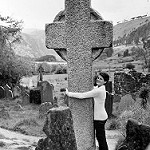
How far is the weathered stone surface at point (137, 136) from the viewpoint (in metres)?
3.88

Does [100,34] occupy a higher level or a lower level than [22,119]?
higher

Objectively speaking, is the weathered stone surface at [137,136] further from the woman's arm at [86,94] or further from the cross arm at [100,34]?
the cross arm at [100,34]

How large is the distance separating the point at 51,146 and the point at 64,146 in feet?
0.46

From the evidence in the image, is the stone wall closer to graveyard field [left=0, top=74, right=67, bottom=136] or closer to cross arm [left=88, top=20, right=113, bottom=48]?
graveyard field [left=0, top=74, right=67, bottom=136]

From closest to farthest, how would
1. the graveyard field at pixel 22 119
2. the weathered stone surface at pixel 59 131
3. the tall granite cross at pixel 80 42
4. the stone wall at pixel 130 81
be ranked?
the weathered stone surface at pixel 59 131, the tall granite cross at pixel 80 42, the graveyard field at pixel 22 119, the stone wall at pixel 130 81

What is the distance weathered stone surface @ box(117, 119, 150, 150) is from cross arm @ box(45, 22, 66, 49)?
174cm

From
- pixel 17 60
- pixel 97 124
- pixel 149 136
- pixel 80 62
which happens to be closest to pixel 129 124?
pixel 149 136

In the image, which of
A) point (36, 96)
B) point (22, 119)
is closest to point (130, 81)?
point (36, 96)

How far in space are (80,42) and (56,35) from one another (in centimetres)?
44

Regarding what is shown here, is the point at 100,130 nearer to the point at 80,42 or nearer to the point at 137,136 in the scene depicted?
the point at 137,136

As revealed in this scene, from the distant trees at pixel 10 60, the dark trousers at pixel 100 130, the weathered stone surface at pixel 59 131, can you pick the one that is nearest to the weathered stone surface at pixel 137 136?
the dark trousers at pixel 100 130

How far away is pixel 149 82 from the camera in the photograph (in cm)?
1476

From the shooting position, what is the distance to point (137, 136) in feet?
12.9

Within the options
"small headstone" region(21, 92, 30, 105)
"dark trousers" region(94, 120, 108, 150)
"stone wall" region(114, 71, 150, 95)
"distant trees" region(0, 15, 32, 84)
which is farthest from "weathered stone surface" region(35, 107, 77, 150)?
"distant trees" region(0, 15, 32, 84)
